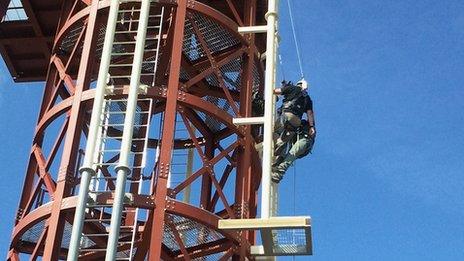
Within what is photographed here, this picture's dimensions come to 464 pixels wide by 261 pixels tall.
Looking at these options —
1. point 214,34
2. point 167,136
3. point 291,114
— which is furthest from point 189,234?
point 214,34

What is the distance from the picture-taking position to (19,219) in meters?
27.5

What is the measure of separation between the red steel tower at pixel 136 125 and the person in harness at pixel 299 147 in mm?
1454

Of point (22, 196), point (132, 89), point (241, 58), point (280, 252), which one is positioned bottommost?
point (280, 252)

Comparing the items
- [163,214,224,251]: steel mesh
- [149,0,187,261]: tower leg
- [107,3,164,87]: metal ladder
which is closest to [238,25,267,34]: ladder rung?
[149,0,187,261]: tower leg

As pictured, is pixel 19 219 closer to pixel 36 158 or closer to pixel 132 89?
pixel 36 158

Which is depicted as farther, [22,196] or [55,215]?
[22,196]

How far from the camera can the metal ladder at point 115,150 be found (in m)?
23.3

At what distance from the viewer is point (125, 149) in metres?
23.8

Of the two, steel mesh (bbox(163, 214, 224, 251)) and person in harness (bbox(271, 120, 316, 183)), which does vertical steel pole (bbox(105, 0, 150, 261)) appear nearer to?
steel mesh (bbox(163, 214, 224, 251))

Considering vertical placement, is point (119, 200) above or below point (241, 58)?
below

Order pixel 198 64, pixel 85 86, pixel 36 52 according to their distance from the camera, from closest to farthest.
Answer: pixel 85 86 → pixel 198 64 → pixel 36 52

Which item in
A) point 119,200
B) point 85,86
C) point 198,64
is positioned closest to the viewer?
point 119,200

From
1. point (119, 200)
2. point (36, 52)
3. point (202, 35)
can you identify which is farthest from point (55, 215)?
point (36, 52)

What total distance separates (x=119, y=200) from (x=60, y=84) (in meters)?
7.51
